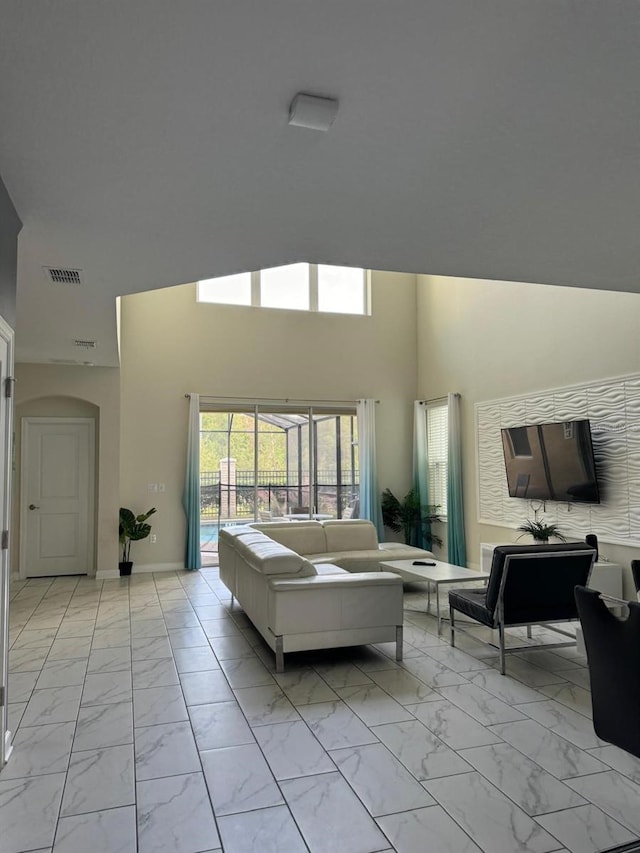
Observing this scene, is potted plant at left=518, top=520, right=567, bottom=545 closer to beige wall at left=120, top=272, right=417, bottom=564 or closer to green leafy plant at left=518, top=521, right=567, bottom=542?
green leafy plant at left=518, top=521, right=567, bottom=542

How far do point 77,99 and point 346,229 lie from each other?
5.14ft

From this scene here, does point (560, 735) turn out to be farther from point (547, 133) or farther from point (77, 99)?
point (77, 99)

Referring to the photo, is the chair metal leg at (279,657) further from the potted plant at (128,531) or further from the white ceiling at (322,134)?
the potted plant at (128,531)

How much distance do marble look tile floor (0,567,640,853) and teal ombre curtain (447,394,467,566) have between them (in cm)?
315

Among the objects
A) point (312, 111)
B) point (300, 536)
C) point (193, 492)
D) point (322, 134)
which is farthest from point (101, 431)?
point (312, 111)

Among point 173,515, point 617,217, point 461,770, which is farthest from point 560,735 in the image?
point 173,515

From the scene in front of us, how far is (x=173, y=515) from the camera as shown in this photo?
821 cm

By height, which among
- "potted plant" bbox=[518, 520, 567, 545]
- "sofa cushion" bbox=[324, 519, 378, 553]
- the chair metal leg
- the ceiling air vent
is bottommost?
the chair metal leg

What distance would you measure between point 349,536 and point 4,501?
4.89 m

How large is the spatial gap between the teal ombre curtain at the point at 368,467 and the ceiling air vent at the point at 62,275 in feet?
18.5

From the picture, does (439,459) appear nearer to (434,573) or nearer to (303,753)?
(434,573)

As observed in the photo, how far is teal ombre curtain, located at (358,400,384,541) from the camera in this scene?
8914 mm

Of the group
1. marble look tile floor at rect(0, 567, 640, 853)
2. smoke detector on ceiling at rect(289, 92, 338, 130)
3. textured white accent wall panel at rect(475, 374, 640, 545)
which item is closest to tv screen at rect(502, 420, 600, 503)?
textured white accent wall panel at rect(475, 374, 640, 545)

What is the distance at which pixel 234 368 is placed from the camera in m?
8.61
